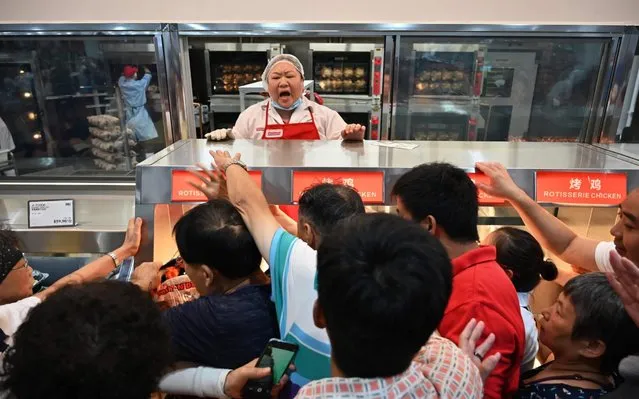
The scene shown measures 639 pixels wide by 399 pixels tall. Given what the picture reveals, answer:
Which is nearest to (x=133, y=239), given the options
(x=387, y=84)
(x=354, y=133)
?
(x=354, y=133)

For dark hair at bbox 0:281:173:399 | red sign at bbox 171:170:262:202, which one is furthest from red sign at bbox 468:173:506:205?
dark hair at bbox 0:281:173:399

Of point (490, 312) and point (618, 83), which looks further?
point (618, 83)

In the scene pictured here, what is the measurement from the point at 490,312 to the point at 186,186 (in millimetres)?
765

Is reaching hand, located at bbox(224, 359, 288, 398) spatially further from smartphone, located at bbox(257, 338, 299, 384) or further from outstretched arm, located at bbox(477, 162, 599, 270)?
outstretched arm, located at bbox(477, 162, 599, 270)

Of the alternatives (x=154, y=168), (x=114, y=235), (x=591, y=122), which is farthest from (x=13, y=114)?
(x=591, y=122)

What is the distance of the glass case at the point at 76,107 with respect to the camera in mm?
2186

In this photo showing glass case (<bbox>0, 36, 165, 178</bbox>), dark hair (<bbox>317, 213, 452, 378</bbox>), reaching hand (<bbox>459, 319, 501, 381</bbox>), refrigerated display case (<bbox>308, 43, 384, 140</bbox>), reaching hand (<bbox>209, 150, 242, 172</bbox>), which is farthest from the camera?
refrigerated display case (<bbox>308, 43, 384, 140</bbox>)

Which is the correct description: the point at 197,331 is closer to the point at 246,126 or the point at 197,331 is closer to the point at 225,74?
the point at 246,126

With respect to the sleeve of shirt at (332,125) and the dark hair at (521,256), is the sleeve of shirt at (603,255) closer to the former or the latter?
the dark hair at (521,256)

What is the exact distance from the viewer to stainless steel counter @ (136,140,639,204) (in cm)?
106

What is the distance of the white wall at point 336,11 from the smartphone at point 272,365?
5.60 feet

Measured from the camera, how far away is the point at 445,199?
2.87ft

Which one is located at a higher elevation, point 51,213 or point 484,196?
point 484,196

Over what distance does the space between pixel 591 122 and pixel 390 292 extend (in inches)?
87.7
